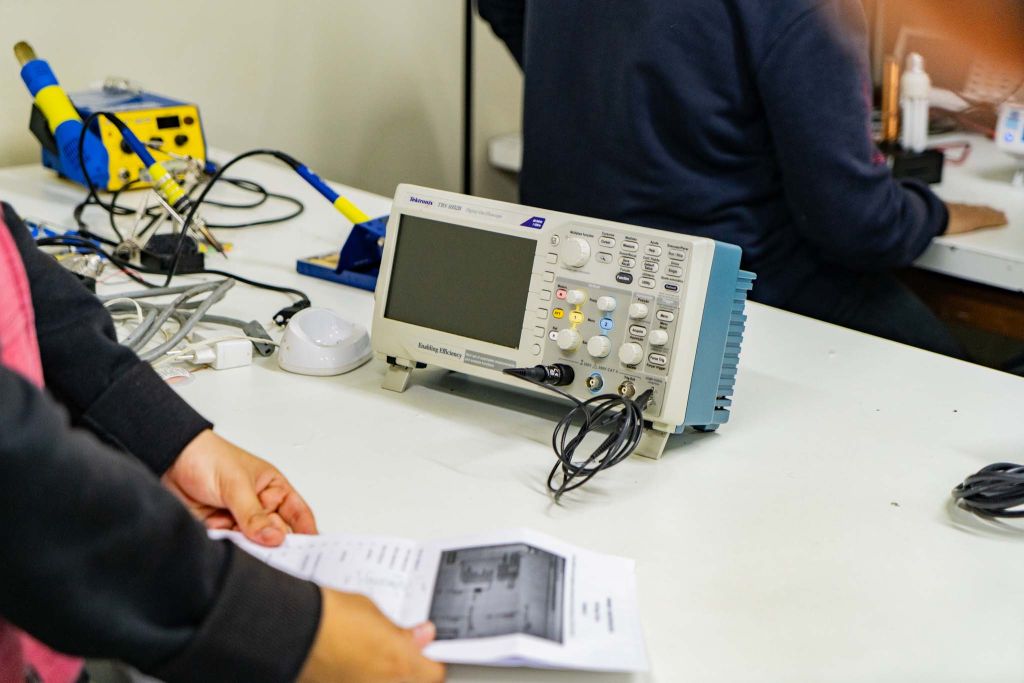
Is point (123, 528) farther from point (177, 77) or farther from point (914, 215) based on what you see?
point (177, 77)

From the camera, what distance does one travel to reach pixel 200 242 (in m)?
1.53

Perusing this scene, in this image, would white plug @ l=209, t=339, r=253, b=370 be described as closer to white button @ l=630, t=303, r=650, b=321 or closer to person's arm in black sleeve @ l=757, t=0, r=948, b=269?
white button @ l=630, t=303, r=650, b=321

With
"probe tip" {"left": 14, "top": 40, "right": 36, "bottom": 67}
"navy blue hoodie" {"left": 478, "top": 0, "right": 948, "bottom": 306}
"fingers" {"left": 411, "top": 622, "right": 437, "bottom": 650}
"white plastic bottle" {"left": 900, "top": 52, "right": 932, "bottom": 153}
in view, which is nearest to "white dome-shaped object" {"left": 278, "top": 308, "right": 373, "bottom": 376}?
"fingers" {"left": 411, "top": 622, "right": 437, "bottom": 650}

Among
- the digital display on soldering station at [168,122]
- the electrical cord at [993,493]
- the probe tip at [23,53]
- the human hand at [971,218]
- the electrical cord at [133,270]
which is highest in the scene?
the probe tip at [23,53]

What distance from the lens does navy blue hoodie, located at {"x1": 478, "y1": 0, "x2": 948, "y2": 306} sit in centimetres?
145

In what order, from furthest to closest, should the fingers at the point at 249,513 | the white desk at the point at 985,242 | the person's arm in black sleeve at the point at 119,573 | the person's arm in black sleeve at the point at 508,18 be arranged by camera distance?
1. the person's arm in black sleeve at the point at 508,18
2. the white desk at the point at 985,242
3. the fingers at the point at 249,513
4. the person's arm in black sleeve at the point at 119,573

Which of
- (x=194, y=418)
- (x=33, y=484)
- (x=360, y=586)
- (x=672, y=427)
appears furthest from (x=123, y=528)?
(x=672, y=427)

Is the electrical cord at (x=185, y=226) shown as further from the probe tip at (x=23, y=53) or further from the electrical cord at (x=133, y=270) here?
the probe tip at (x=23, y=53)

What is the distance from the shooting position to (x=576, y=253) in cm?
100

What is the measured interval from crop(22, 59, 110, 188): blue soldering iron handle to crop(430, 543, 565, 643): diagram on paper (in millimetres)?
1136

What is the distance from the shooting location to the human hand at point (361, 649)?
0.62 metres

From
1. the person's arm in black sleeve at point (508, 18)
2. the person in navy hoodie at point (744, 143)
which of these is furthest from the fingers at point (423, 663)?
the person's arm in black sleeve at point (508, 18)

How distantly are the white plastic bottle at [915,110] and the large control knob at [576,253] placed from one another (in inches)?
55.6

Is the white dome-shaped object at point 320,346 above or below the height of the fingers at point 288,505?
below
